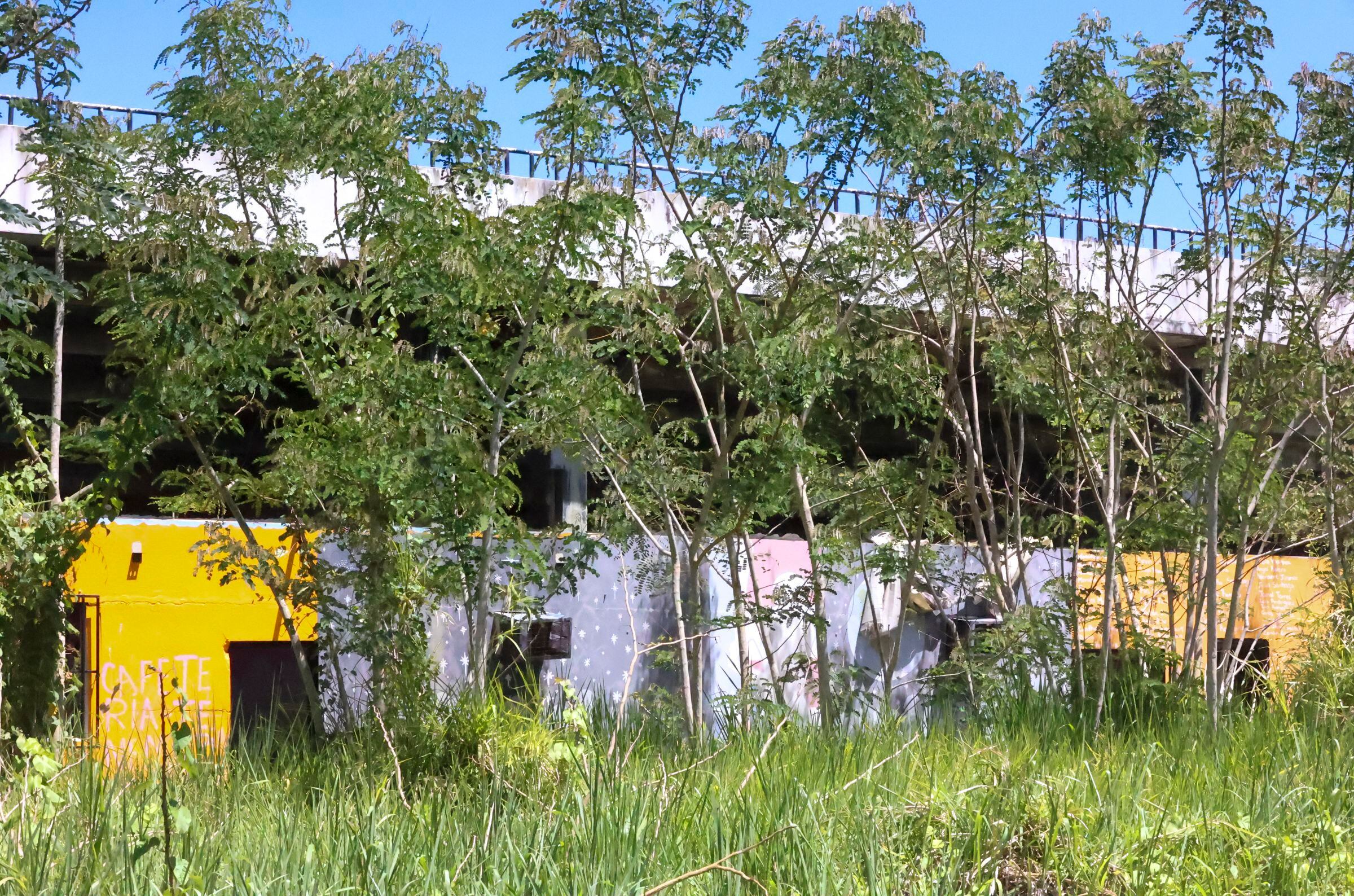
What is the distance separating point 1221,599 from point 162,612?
32.4 feet

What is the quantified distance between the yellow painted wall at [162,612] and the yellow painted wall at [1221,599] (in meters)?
6.85

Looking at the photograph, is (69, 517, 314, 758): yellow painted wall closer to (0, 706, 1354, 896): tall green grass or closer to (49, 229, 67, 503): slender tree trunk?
(49, 229, 67, 503): slender tree trunk

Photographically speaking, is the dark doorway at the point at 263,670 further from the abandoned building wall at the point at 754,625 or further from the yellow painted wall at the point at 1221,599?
the yellow painted wall at the point at 1221,599

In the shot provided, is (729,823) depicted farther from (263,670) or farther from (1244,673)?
(1244,673)

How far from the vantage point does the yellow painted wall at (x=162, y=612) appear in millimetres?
11711

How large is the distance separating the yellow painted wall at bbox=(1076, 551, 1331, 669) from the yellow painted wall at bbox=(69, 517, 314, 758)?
6.85 m

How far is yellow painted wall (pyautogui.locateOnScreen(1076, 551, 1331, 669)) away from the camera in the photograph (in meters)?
10.0

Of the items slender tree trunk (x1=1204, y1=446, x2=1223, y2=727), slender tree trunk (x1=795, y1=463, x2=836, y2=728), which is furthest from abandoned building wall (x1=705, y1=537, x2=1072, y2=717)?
slender tree trunk (x1=1204, y1=446, x2=1223, y2=727)

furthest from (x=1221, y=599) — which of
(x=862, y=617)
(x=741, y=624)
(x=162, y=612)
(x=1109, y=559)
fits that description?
(x=162, y=612)

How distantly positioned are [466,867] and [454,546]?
3325 mm

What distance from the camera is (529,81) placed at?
23.4 ft

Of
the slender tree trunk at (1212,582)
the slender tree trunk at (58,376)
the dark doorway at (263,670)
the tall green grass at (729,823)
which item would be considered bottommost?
the dark doorway at (263,670)

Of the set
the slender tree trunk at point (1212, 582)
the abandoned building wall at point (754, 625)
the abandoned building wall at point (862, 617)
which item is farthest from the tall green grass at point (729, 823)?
the abandoned building wall at point (862, 617)

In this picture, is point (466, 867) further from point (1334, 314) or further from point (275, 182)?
point (1334, 314)
